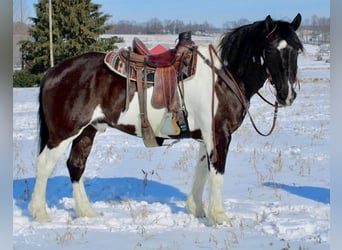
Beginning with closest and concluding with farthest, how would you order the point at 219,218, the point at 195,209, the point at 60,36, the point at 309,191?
the point at 219,218
the point at 195,209
the point at 309,191
the point at 60,36

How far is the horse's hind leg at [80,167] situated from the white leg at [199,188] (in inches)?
38.7

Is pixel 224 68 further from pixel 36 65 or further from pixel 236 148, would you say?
pixel 36 65

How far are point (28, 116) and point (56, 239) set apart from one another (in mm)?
9595

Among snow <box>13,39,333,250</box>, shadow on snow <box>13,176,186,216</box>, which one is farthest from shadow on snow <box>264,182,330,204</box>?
shadow on snow <box>13,176,186,216</box>

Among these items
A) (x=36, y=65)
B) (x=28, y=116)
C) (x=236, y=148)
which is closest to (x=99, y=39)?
(x=36, y=65)

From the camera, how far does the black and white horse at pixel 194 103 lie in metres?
4.36

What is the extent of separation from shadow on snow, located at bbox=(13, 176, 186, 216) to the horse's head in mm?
1734

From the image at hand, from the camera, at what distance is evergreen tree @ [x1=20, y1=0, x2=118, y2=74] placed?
20875 millimetres

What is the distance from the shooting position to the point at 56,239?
3939mm

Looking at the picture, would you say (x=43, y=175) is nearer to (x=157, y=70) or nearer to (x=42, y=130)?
(x=42, y=130)

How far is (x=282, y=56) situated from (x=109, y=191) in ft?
9.23

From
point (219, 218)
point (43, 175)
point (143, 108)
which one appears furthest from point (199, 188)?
point (43, 175)

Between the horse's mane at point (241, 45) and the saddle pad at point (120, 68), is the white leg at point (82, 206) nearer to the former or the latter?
the saddle pad at point (120, 68)

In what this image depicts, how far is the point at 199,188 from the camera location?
4.77 metres
